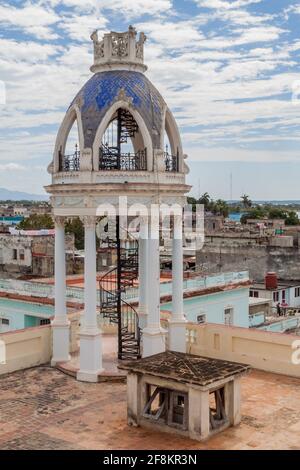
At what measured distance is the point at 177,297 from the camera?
688 inches

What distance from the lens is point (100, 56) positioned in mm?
16922

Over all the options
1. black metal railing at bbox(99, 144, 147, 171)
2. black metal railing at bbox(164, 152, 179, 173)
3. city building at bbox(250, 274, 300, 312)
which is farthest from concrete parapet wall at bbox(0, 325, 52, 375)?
city building at bbox(250, 274, 300, 312)

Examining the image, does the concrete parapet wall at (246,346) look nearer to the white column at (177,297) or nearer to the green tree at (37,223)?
the white column at (177,297)

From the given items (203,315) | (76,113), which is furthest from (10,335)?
(203,315)

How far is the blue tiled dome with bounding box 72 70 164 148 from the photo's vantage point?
1614 cm

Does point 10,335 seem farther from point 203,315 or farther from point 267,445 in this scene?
point 203,315

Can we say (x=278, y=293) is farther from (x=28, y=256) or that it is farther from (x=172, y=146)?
(x=172, y=146)

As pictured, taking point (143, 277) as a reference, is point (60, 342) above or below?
below

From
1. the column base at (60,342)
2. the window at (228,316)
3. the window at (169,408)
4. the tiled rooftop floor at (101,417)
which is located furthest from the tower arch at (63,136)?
the window at (228,316)

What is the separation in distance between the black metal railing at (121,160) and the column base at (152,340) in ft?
14.1

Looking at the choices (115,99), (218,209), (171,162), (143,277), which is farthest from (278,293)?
(218,209)

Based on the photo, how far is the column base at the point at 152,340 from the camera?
16.2 m

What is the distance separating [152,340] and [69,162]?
5.28 m

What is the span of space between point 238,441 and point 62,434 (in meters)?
3.41
